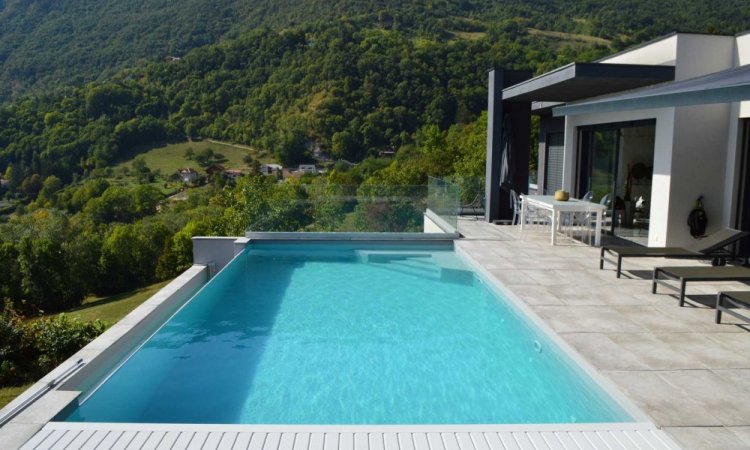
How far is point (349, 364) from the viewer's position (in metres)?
5.61

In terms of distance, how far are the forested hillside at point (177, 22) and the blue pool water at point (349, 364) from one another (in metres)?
46.8

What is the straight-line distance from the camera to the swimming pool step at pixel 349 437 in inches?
131

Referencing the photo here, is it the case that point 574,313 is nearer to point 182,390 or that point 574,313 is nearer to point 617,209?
point 182,390

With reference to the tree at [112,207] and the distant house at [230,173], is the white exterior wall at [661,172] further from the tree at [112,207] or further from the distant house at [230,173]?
the tree at [112,207]

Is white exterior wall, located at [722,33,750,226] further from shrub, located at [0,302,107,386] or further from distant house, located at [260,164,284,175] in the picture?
distant house, located at [260,164,284,175]

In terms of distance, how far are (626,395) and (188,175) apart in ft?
205

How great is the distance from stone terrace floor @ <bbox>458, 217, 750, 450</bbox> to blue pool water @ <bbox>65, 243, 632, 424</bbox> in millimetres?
277

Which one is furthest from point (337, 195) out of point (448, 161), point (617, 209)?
point (448, 161)

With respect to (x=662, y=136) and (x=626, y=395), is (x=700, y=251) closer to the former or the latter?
(x=662, y=136)

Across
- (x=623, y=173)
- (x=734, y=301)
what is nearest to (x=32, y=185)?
(x=623, y=173)

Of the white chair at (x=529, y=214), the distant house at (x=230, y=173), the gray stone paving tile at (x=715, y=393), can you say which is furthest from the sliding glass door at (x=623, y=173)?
the distant house at (x=230, y=173)

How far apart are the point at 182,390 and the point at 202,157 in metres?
59.2

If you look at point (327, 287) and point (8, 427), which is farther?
point (327, 287)

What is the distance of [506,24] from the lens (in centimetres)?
5109
